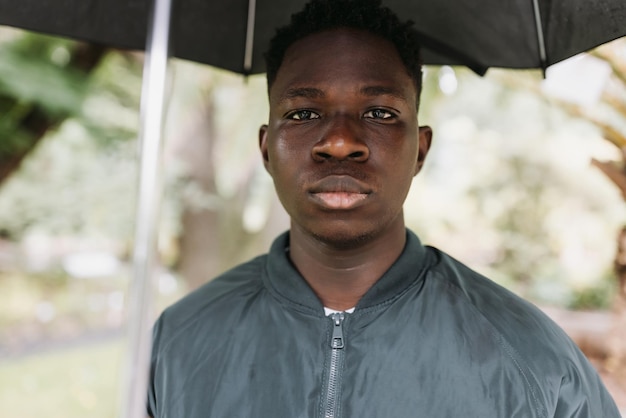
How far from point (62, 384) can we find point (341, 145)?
7483 mm

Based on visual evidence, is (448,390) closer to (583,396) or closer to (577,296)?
(583,396)

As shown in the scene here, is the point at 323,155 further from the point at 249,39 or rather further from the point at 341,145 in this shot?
the point at 249,39

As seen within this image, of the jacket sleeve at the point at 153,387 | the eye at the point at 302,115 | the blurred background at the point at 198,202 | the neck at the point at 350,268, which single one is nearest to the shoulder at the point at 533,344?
the neck at the point at 350,268

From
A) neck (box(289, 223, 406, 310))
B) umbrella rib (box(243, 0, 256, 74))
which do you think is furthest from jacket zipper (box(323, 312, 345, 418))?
umbrella rib (box(243, 0, 256, 74))

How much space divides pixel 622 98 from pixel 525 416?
3.47m

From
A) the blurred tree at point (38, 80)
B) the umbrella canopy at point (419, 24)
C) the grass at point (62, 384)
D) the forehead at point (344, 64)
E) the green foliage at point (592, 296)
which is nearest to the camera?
the forehead at point (344, 64)

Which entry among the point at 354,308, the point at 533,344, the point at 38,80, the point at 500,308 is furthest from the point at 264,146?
the point at 38,80

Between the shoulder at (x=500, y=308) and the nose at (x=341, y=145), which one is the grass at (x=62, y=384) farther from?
the nose at (x=341, y=145)

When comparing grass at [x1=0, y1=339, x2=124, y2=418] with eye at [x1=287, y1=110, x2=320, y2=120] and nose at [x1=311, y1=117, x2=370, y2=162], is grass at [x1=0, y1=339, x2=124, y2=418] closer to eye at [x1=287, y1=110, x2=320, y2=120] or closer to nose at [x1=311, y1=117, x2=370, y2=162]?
eye at [x1=287, y1=110, x2=320, y2=120]

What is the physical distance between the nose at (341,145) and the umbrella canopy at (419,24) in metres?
0.77

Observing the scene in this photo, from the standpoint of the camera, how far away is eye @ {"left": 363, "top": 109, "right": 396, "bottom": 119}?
203cm

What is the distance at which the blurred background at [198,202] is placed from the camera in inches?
251

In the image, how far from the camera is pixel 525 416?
70.2 inches

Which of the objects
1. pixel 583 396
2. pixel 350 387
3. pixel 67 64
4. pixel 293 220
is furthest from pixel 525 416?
pixel 67 64
